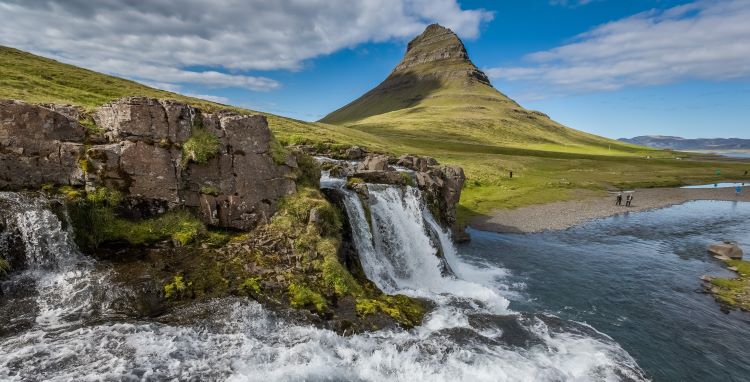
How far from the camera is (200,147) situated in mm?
23578

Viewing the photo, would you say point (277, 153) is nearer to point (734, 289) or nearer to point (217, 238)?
point (217, 238)

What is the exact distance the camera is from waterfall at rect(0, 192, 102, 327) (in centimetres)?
1716

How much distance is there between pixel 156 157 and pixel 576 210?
6473cm

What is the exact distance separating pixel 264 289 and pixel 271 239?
11.7ft

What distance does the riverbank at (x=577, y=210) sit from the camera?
55969 millimetres

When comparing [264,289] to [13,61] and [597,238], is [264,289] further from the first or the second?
[13,61]

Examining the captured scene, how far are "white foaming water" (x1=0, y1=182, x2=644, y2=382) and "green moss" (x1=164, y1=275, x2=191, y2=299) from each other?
1.52 m

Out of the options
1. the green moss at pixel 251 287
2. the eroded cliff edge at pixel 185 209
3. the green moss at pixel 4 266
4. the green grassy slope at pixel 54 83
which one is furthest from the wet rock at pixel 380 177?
the green moss at pixel 4 266

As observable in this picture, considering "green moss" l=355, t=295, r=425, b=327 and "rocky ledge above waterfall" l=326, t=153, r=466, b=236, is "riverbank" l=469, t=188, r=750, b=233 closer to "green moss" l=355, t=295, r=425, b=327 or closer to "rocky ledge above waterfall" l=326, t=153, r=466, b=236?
"rocky ledge above waterfall" l=326, t=153, r=466, b=236

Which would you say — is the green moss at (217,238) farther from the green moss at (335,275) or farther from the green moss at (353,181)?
the green moss at (353,181)

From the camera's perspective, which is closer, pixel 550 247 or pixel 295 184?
pixel 295 184

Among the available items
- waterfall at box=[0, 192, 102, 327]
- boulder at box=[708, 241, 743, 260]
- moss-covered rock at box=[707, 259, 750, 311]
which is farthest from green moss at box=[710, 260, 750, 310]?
waterfall at box=[0, 192, 102, 327]

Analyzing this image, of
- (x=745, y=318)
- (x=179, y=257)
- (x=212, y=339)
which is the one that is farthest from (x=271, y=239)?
(x=745, y=318)

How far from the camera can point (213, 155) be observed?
2408 centimetres
